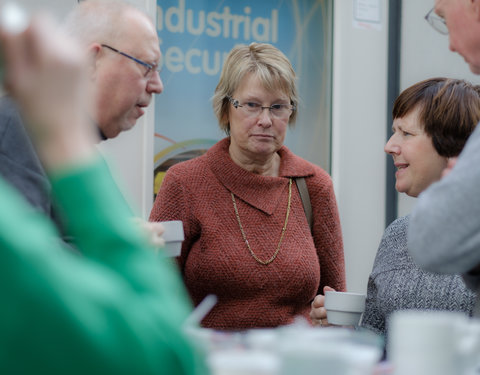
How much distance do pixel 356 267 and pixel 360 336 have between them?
8.36 ft

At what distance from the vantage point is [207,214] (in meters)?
2.29

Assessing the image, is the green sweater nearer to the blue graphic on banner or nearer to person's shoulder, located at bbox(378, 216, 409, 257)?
person's shoulder, located at bbox(378, 216, 409, 257)

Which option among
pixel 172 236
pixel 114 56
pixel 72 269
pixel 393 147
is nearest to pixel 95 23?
pixel 114 56

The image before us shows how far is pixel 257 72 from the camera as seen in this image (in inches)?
94.9

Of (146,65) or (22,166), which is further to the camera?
(146,65)

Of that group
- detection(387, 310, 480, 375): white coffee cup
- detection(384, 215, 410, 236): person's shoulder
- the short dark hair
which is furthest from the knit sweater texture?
detection(387, 310, 480, 375): white coffee cup

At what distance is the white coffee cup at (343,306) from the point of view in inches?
66.8

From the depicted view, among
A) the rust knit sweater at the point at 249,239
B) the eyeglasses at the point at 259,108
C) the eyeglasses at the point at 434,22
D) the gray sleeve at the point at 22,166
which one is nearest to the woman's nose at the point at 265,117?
the eyeglasses at the point at 259,108

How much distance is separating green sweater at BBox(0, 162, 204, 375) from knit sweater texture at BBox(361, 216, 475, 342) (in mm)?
1325

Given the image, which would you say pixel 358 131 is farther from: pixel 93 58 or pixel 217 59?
pixel 93 58

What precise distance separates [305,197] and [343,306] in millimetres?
800

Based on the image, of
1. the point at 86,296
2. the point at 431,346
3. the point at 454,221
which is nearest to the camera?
the point at 86,296

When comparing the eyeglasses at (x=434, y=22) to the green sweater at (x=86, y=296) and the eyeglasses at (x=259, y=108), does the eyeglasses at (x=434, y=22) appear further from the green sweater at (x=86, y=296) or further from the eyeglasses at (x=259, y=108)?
the green sweater at (x=86, y=296)

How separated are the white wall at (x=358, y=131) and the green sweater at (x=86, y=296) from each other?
2.84 m
